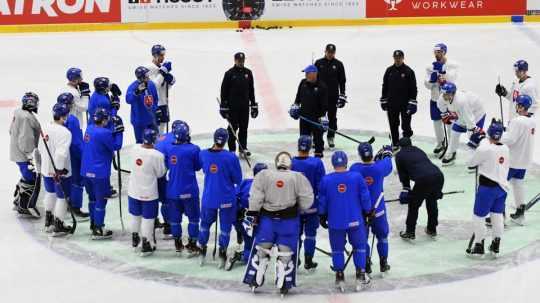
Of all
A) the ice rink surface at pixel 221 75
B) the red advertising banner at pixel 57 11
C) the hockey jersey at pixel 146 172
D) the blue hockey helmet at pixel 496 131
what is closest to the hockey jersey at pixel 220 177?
the hockey jersey at pixel 146 172

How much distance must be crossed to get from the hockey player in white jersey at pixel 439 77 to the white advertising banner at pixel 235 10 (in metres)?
9.89

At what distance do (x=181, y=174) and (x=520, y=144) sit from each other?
13.6 ft

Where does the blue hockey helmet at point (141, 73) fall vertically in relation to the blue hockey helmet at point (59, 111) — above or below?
above

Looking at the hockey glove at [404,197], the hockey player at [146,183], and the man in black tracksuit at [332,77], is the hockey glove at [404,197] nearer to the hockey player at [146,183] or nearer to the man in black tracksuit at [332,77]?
the hockey player at [146,183]

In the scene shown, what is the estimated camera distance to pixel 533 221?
1170cm

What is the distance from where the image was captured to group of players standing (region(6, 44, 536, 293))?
9.44 m

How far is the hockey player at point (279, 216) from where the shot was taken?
9367 mm

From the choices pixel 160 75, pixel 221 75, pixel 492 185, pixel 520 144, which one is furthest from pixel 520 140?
pixel 221 75

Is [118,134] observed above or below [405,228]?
above

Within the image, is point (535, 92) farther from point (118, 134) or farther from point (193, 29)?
point (193, 29)

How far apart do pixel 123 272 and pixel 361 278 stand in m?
2.53

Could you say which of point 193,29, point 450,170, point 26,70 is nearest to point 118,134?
point 450,170

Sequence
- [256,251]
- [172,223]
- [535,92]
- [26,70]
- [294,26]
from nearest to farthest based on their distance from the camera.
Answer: [256,251] < [172,223] < [535,92] < [26,70] < [294,26]

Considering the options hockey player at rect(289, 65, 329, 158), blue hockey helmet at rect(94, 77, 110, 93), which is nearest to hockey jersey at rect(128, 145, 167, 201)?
blue hockey helmet at rect(94, 77, 110, 93)
